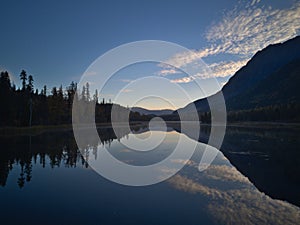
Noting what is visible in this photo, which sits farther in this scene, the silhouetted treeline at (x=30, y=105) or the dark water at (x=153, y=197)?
the silhouetted treeline at (x=30, y=105)

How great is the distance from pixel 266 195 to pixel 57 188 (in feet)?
35.6

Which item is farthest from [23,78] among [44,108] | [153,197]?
[153,197]

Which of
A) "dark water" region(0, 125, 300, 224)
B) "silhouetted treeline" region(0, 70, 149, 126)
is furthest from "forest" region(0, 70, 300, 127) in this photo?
"dark water" region(0, 125, 300, 224)

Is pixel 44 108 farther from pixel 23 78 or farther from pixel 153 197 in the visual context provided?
pixel 153 197

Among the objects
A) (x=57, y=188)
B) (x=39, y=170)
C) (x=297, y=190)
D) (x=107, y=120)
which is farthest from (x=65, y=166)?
(x=107, y=120)

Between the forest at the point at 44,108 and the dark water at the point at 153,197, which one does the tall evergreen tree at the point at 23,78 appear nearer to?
the forest at the point at 44,108

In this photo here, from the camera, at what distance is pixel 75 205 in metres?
9.46

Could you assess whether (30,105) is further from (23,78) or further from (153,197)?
(153,197)

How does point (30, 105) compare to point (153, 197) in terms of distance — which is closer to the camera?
point (153, 197)

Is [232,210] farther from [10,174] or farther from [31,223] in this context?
[10,174]

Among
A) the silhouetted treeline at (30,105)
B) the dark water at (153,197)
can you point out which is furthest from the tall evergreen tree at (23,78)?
the dark water at (153,197)

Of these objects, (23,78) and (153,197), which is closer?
(153,197)

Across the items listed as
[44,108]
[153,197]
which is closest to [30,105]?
[44,108]

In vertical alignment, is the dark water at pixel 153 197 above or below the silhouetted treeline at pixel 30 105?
below
